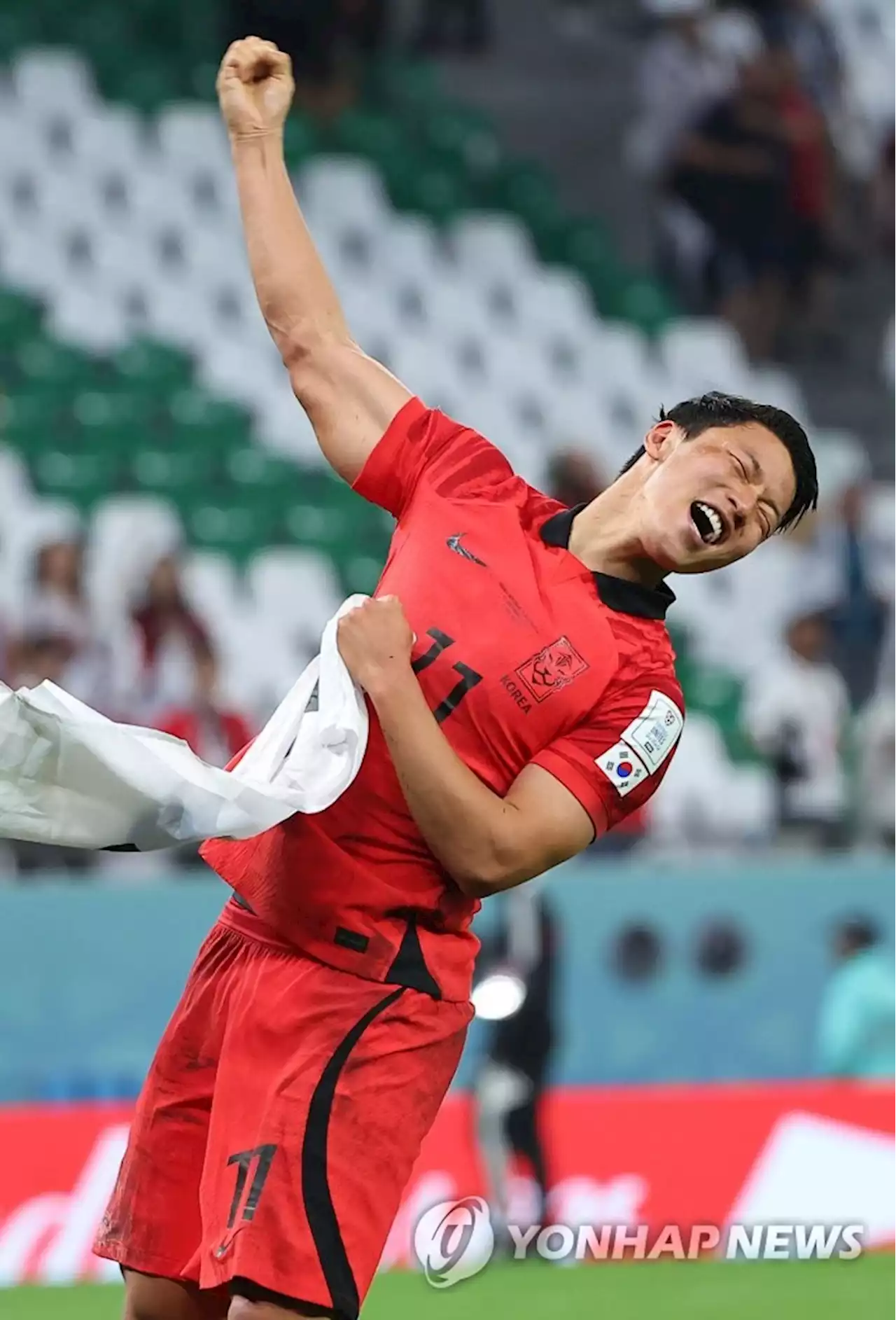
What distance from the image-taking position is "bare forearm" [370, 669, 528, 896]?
3197 mm

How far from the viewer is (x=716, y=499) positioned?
3.46 metres

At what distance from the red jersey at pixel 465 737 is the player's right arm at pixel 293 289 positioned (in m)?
0.24

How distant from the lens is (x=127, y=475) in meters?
11.0

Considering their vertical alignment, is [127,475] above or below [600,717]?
above

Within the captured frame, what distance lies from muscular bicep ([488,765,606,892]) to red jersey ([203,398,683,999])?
3cm

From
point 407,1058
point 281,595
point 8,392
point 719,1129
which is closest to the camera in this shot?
point 407,1058

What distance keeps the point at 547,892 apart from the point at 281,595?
232cm

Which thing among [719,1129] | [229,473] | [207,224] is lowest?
[719,1129]

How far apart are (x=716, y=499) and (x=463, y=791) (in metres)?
0.63

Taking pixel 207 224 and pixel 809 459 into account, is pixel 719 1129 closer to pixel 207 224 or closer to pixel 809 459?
pixel 809 459

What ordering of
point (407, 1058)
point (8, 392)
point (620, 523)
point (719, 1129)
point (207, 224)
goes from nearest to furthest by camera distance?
1. point (407, 1058)
2. point (620, 523)
3. point (719, 1129)
4. point (8, 392)
5. point (207, 224)

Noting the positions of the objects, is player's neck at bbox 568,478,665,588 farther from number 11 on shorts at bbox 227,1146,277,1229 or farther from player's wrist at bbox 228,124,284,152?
number 11 on shorts at bbox 227,1146,277,1229

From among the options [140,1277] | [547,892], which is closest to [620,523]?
[140,1277]

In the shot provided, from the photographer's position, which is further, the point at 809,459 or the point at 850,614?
the point at 850,614
